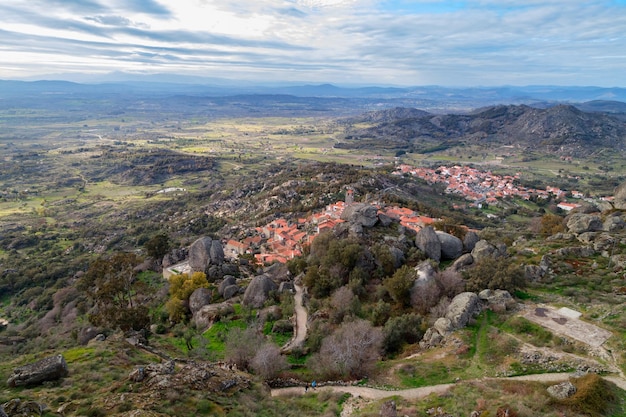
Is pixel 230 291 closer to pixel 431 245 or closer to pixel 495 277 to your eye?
pixel 431 245

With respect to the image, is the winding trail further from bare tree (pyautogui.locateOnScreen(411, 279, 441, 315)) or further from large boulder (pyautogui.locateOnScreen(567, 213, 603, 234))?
large boulder (pyautogui.locateOnScreen(567, 213, 603, 234))

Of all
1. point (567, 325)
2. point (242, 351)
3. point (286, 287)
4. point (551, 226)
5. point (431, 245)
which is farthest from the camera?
point (551, 226)

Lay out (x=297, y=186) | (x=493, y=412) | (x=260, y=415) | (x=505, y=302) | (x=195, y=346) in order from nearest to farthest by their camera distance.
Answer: (x=493, y=412) < (x=260, y=415) < (x=505, y=302) < (x=195, y=346) < (x=297, y=186)

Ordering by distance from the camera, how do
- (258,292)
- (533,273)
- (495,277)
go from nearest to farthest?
(495,277) < (533,273) < (258,292)

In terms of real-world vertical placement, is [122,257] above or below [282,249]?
above

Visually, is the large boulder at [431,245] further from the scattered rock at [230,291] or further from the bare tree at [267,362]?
the bare tree at [267,362]

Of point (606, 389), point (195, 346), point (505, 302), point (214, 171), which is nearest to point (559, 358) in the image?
point (606, 389)

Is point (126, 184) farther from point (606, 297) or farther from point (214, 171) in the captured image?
point (606, 297)

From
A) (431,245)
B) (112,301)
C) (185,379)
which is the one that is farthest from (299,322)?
(112,301)
